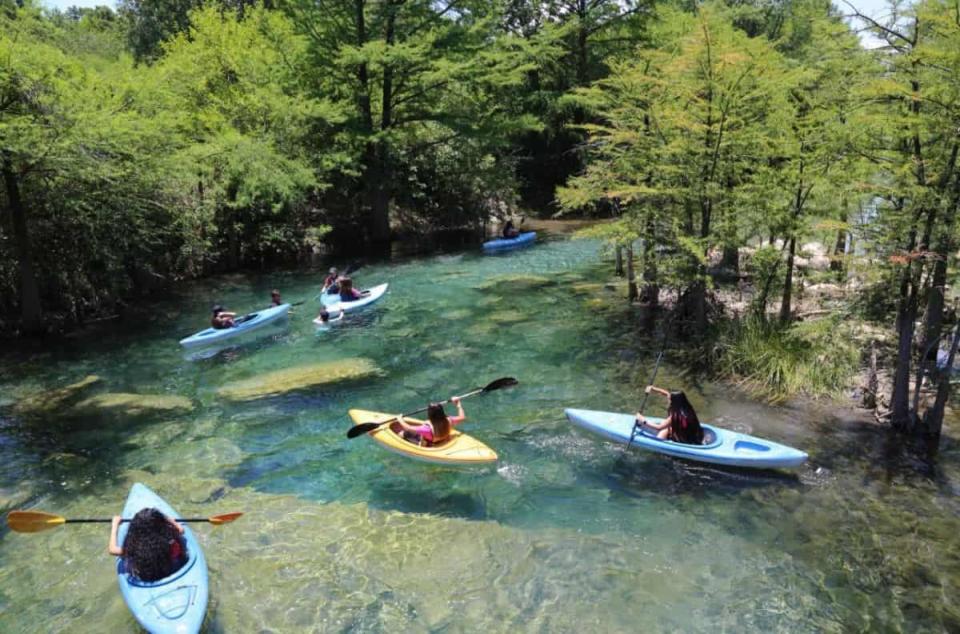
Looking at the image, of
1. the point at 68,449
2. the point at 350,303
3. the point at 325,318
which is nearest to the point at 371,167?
the point at 350,303

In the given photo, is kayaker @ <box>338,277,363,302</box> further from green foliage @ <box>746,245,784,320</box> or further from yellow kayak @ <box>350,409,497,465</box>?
green foliage @ <box>746,245,784,320</box>

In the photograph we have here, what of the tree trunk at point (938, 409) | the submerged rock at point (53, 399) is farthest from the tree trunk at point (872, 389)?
the submerged rock at point (53, 399)

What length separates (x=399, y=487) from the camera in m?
8.92

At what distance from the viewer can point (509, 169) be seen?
2947 centimetres

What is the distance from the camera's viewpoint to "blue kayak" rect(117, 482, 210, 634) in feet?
Answer: 19.4

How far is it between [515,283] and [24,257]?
1303 centimetres

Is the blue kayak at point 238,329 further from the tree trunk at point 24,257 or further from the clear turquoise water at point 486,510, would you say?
the tree trunk at point 24,257

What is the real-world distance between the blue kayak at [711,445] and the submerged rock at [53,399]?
9518 mm

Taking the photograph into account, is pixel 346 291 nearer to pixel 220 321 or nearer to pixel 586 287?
pixel 220 321

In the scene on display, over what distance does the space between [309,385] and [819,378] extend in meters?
9.51

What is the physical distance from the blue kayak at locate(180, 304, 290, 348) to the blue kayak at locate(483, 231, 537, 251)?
11.1 m

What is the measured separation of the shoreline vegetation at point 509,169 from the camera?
29.0 feet

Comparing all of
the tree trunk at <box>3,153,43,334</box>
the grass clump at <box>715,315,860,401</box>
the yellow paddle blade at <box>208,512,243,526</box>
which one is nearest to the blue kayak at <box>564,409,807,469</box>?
the grass clump at <box>715,315,860,401</box>

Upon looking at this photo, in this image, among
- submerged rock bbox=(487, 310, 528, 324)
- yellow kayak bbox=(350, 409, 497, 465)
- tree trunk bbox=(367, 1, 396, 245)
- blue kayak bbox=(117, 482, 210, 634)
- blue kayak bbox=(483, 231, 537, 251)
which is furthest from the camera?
blue kayak bbox=(483, 231, 537, 251)
